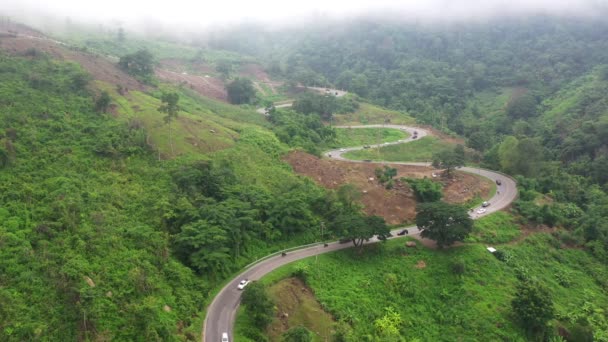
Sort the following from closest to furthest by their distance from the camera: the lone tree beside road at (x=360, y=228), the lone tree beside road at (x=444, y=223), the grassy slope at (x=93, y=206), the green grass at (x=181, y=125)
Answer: the grassy slope at (x=93, y=206)
the lone tree beside road at (x=360, y=228)
the lone tree beside road at (x=444, y=223)
the green grass at (x=181, y=125)

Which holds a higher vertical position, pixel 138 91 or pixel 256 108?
pixel 138 91

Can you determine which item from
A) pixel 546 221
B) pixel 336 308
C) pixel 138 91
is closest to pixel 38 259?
pixel 336 308

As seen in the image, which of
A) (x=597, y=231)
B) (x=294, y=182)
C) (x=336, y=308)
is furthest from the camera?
(x=294, y=182)

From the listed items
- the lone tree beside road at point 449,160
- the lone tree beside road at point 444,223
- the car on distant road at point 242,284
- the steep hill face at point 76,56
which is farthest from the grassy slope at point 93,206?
the lone tree beside road at point 449,160

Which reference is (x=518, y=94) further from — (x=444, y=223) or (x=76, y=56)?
(x=76, y=56)

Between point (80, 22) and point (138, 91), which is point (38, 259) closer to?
point (138, 91)

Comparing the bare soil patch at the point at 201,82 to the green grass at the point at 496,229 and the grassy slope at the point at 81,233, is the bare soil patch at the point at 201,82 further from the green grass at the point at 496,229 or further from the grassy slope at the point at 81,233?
the green grass at the point at 496,229
